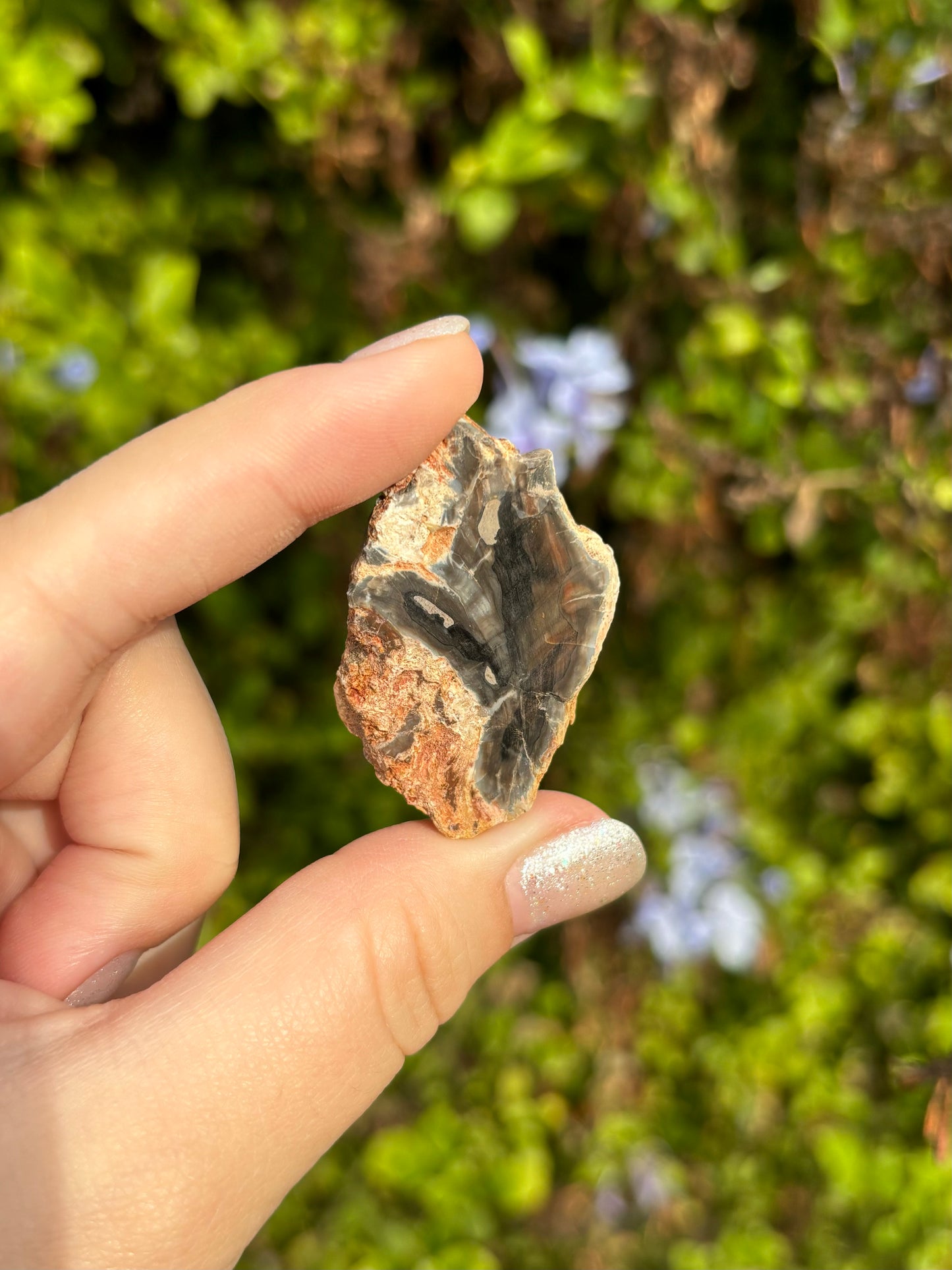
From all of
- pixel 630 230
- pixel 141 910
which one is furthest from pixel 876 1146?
pixel 630 230

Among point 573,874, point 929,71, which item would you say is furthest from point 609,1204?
point 929,71

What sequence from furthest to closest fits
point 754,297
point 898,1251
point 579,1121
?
1. point 579,1121
2. point 898,1251
3. point 754,297

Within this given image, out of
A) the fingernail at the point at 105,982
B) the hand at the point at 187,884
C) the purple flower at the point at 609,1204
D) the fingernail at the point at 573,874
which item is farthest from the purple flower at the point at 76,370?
the purple flower at the point at 609,1204

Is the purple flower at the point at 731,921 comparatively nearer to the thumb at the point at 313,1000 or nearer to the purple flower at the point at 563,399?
the thumb at the point at 313,1000

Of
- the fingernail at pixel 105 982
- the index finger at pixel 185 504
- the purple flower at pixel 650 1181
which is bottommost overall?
the purple flower at pixel 650 1181

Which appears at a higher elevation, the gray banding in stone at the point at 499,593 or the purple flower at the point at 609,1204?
the gray banding in stone at the point at 499,593

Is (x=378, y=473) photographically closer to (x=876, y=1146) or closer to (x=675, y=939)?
(x=675, y=939)

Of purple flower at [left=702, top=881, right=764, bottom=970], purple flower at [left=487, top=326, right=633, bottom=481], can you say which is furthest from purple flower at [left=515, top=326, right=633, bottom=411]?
purple flower at [left=702, top=881, right=764, bottom=970]

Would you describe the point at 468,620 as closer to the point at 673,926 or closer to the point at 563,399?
the point at 563,399
